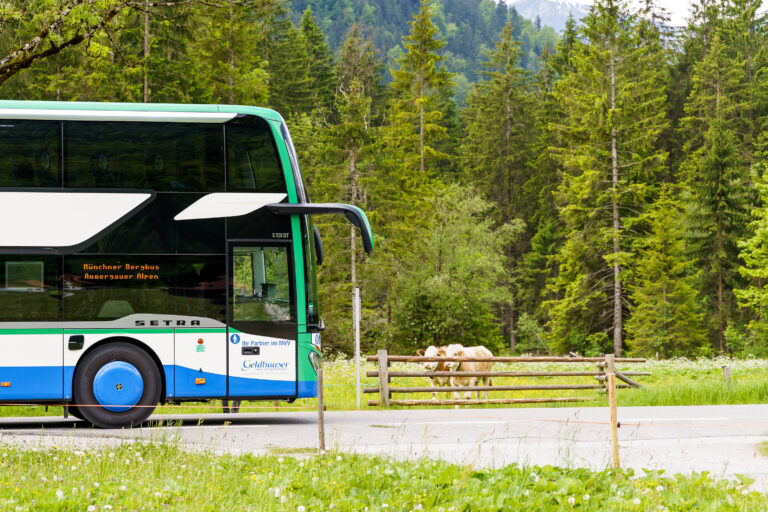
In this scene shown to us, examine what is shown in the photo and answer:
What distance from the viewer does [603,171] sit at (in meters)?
53.2

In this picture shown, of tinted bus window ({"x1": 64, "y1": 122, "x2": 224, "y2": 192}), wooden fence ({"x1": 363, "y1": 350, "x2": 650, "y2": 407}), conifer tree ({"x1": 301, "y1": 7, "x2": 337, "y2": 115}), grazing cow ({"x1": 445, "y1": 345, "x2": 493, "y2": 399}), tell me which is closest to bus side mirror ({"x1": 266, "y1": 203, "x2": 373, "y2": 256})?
tinted bus window ({"x1": 64, "y1": 122, "x2": 224, "y2": 192})

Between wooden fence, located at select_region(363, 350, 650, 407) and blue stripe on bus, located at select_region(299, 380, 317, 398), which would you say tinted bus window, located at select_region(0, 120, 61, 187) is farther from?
wooden fence, located at select_region(363, 350, 650, 407)

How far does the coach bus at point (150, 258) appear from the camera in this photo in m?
13.9

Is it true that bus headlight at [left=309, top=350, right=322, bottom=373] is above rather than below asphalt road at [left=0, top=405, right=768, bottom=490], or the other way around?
above

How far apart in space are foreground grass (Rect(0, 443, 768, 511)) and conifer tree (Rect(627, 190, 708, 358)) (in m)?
42.7

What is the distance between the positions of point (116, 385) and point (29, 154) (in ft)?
12.3

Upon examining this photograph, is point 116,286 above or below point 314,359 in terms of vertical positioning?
above

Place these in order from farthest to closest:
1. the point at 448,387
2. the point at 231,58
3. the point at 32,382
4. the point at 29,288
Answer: the point at 231,58
the point at 448,387
the point at 29,288
the point at 32,382

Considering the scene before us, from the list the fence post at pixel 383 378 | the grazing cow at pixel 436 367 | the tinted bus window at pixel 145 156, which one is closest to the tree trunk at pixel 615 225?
the grazing cow at pixel 436 367

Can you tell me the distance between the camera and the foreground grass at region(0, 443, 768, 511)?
26.0ft

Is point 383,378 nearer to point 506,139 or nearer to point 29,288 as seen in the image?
point 29,288

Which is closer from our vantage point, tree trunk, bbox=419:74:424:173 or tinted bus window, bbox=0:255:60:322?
tinted bus window, bbox=0:255:60:322

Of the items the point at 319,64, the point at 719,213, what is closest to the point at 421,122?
the point at 319,64

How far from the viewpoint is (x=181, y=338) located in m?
14.3
